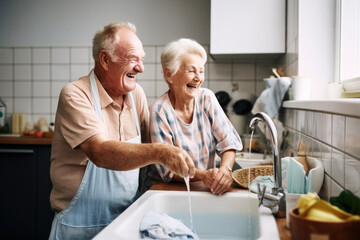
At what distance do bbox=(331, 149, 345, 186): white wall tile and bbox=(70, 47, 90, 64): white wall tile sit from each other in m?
2.59

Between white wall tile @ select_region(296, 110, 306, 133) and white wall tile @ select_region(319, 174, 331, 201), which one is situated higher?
white wall tile @ select_region(296, 110, 306, 133)

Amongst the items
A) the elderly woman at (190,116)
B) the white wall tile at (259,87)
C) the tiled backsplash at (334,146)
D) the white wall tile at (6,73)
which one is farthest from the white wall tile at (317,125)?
the white wall tile at (6,73)

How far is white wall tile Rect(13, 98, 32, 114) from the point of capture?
10.8ft

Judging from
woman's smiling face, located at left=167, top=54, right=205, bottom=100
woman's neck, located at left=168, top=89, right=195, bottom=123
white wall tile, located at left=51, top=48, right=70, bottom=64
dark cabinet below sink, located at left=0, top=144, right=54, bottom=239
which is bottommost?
dark cabinet below sink, located at left=0, top=144, right=54, bottom=239

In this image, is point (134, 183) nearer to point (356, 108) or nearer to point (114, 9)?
point (356, 108)

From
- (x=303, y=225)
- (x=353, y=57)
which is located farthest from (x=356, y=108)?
(x=353, y=57)

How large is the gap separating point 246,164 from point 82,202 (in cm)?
108

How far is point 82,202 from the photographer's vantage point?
140cm

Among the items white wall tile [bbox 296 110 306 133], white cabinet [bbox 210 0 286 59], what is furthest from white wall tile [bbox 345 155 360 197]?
white cabinet [bbox 210 0 286 59]

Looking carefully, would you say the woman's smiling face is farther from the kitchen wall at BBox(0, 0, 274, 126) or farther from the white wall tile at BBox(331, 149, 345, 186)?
the kitchen wall at BBox(0, 0, 274, 126)

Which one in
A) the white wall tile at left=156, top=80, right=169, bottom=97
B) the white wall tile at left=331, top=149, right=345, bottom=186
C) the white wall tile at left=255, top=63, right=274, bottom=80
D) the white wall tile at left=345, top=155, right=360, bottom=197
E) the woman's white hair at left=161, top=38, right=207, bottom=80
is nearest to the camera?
the white wall tile at left=345, top=155, right=360, bottom=197

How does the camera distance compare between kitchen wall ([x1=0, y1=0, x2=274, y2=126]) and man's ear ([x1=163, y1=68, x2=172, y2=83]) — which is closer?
man's ear ([x1=163, y1=68, x2=172, y2=83])

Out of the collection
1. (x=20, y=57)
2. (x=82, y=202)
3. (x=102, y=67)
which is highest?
(x=20, y=57)

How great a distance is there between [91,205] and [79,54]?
2.13 meters
